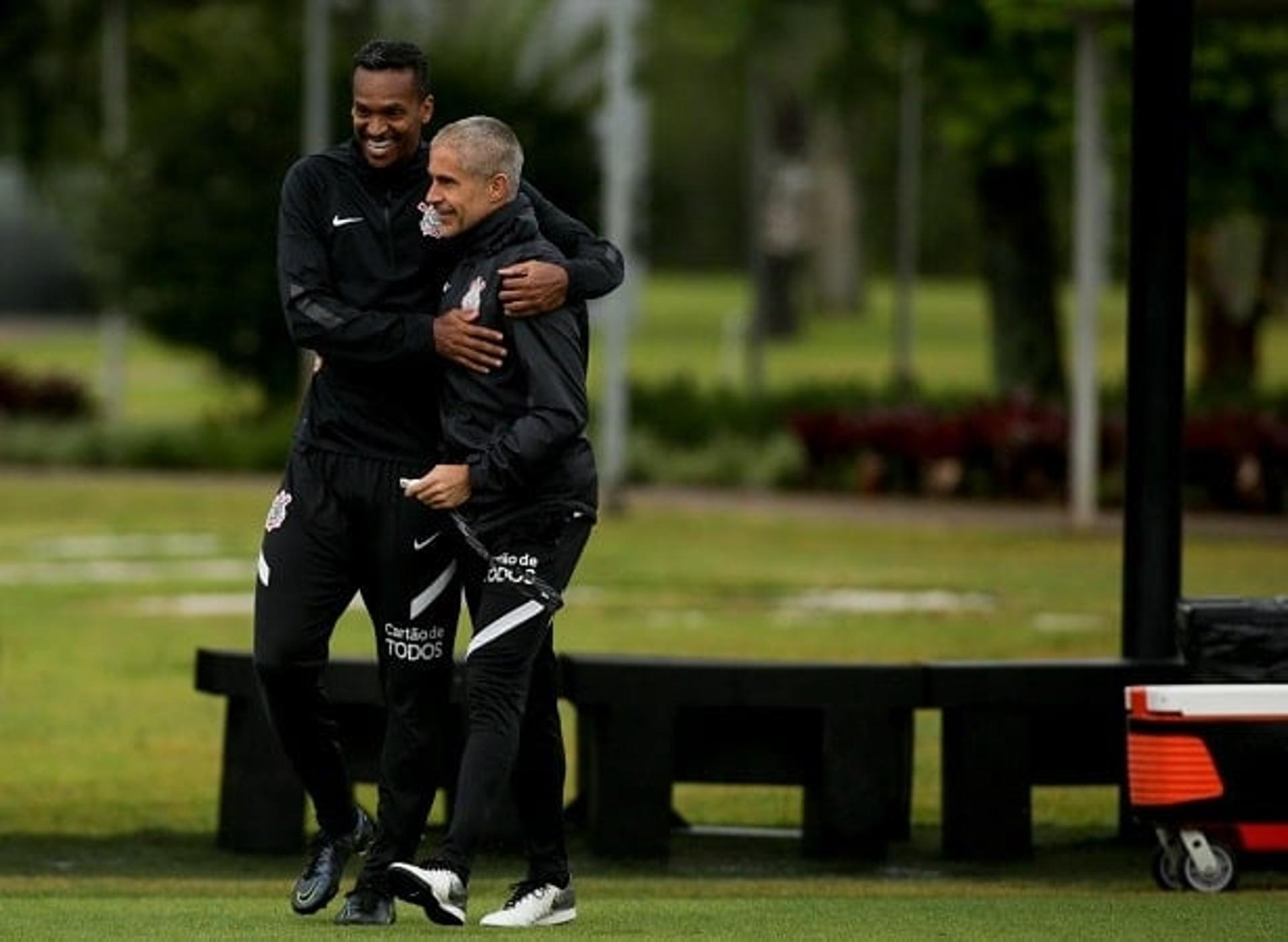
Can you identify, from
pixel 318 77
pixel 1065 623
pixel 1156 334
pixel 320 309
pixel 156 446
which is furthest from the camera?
pixel 156 446

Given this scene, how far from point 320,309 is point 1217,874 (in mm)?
3402

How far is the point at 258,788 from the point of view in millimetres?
12227

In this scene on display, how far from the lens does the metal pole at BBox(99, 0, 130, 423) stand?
128ft

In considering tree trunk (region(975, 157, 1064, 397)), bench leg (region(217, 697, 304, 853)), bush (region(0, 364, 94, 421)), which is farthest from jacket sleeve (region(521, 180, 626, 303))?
bush (region(0, 364, 94, 421))

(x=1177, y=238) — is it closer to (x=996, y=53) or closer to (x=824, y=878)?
(x=824, y=878)

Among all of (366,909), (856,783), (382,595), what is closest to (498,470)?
(382,595)

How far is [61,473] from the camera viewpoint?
116 ft

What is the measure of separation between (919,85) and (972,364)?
1952cm

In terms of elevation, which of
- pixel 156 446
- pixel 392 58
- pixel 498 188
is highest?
pixel 392 58

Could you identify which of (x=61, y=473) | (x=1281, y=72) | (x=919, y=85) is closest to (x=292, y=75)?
(x=61, y=473)

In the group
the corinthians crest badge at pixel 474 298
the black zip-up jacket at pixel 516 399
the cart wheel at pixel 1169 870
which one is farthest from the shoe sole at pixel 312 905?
the cart wheel at pixel 1169 870

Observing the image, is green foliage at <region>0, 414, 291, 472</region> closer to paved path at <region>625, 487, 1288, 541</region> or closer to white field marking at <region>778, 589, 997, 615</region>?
paved path at <region>625, 487, 1288, 541</region>

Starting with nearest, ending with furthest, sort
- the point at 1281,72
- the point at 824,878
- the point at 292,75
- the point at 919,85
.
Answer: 1. the point at 824,878
2. the point at 1281,72
3. the point at 292,75
4. the point at 919,85

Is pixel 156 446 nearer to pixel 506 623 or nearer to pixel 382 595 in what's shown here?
pixel 382 595
